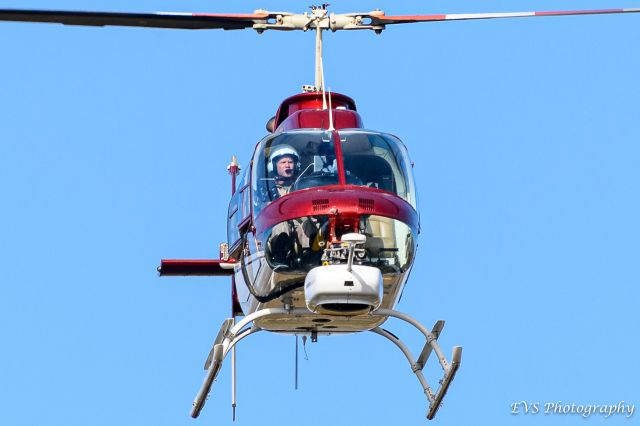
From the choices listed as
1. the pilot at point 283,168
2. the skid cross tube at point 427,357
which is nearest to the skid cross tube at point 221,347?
the skid cross tube at point 427,357

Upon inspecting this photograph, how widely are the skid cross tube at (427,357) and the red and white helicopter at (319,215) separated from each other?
2cm

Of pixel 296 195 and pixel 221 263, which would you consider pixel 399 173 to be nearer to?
pixel 296 195

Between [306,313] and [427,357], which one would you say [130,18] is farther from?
[427,357]

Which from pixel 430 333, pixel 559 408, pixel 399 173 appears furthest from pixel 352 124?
pixel 559 408

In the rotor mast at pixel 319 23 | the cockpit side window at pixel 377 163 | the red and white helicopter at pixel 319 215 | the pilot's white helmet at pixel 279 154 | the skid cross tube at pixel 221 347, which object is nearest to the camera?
the red and white helicopter at pixel 319 215

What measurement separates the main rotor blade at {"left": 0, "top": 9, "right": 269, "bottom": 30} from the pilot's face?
9.20 ft

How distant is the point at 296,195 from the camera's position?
2428 centimetres

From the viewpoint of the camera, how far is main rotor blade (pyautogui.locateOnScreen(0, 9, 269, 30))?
84.6 feet

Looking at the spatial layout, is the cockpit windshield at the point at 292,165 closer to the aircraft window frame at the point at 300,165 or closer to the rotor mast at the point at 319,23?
the aircraft window frame at the point at 300,165

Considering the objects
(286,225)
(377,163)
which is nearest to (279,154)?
(286,225)

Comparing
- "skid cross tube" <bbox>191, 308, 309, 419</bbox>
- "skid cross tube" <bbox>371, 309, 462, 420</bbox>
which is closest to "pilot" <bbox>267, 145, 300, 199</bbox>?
"skid cross tube" <bbox>191, 308, 309, 419</bbox>

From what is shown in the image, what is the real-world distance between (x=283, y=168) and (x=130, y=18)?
3368 millimetres

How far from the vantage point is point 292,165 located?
979 inches

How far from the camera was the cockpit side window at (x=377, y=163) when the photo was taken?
2475 cm
